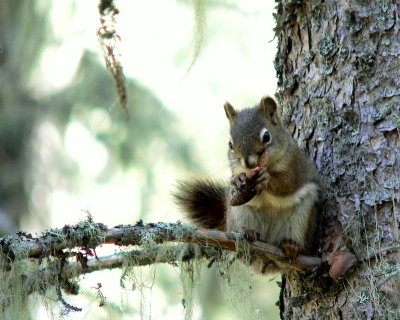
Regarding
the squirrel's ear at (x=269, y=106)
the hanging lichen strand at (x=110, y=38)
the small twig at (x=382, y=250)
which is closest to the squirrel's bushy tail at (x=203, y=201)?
the squirrel's ear at (x=269, y=106)

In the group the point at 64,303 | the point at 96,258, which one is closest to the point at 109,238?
the point at 96,258

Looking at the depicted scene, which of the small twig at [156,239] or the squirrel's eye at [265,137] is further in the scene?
the squirrel's eye at [265,137]

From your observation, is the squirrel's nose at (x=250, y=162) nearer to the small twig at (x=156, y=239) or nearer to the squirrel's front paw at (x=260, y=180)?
the squirrel's front paw at (x=260, y=180)

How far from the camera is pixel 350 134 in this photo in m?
3.00

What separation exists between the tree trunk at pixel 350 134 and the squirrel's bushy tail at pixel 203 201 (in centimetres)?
59

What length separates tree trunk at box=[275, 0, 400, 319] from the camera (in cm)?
276

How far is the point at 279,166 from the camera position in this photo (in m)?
3.29

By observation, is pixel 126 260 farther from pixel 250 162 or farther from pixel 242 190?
pixel 250 162

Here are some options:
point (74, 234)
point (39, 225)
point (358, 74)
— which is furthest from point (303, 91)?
point (39, 225)

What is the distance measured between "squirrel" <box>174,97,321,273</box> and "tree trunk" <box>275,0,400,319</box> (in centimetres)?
8

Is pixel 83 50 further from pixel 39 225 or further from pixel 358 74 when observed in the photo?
pixel 358 74

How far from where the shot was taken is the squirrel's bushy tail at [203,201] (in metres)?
3.62

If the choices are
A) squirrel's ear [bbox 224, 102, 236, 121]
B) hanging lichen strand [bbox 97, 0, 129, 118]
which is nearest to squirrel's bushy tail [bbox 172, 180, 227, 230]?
squirrel's ear [bbox 224, 102, 236, 121]

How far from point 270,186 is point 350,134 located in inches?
17.7
